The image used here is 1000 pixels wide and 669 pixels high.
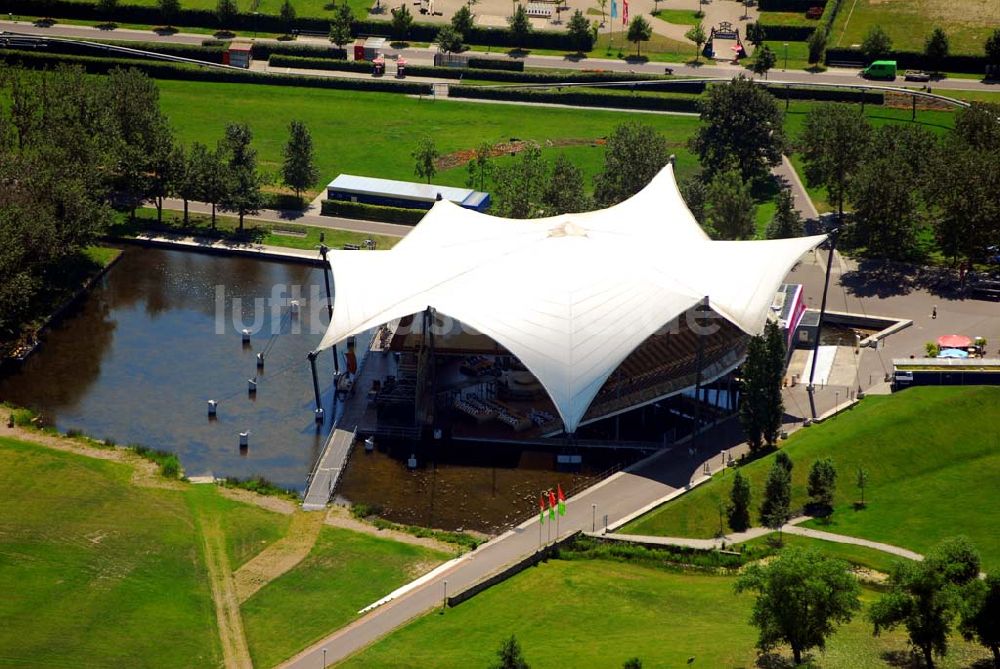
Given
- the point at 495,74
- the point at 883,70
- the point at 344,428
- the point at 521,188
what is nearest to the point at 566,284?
the point at 344,428

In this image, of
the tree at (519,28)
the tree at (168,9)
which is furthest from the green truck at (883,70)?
the tree at (168,9)

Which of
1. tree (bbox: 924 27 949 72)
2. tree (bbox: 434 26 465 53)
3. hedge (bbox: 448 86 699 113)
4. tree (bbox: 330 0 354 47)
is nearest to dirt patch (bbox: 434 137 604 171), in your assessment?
hedge (bbox: 448 86 699 113)

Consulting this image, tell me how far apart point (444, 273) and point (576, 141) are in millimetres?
46663

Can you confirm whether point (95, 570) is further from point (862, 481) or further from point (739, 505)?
point (862, 481)

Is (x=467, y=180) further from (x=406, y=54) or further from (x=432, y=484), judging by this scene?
(x=432, y=484)

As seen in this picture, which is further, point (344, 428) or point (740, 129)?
point (740, 129)

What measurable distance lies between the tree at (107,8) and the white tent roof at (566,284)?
7582cm

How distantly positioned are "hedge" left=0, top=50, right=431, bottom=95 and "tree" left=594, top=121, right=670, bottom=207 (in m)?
35.3

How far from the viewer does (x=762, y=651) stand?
6950 centimetres

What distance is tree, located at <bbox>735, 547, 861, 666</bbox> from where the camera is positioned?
66.6m

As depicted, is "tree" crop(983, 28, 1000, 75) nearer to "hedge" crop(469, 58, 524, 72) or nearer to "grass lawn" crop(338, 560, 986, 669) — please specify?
"hedge" crop(469, 58, 524, 72)

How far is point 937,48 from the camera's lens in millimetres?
153375

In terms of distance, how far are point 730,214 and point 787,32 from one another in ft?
171

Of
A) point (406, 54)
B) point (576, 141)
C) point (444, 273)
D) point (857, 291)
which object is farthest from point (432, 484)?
point (406, 54)
